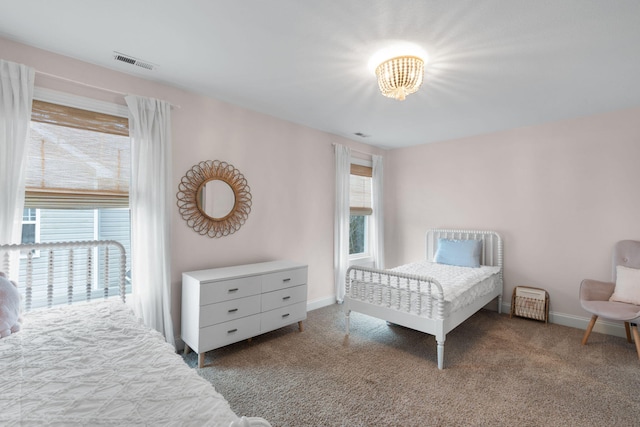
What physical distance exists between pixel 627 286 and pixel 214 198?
4147 millimetres

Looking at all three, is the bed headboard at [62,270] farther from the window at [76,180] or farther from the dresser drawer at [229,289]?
the dresser drawer at [229,289]

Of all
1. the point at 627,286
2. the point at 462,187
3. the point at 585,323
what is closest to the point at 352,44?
the point at 462,187

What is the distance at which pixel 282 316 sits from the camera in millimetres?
3033

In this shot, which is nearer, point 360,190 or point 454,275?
point 454,275

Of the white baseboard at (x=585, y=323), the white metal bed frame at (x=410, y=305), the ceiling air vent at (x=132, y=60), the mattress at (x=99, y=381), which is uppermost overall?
the ceiling air vent at (x=132, y=60)

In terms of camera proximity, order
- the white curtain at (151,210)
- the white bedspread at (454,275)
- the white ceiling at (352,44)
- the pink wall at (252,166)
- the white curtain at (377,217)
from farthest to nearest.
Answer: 1. the white curtain at (377,217)
2. the white bedspread at (454,275)
3. the white curtain at (151,210)
4. the pink wall at (252,166)
5. the white ceiling at (352,44)

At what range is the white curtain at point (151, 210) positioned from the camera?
2.46 m

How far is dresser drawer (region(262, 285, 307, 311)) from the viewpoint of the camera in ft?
9.53

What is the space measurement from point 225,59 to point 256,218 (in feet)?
5.48

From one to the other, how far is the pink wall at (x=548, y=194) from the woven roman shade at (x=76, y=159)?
13.2 ft

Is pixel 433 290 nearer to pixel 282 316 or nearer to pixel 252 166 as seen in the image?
pixel 282 316

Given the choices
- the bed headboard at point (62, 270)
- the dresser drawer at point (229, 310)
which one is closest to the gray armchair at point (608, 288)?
the dresser drawer at point (229, 310)

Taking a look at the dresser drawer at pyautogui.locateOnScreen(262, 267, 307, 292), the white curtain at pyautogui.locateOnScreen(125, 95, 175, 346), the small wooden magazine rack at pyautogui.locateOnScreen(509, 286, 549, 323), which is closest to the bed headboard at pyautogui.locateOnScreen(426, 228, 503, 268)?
the small wooden magazine rack at pyautogui.locateOnScreen(509, 286, 549, 323)

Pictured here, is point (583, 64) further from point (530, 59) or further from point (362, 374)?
point (362, 374)
